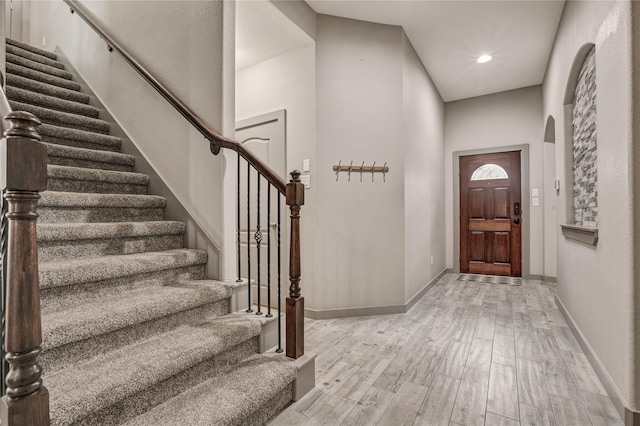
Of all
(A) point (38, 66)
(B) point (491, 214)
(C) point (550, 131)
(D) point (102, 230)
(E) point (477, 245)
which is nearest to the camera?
(D) point (102, 230)

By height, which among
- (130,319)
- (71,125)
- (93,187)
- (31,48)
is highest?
(31,48)

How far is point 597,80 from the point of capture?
193cm

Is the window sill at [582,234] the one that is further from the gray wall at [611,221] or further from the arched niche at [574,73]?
the arched niche at [574,73]

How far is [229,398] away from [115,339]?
0.56 m

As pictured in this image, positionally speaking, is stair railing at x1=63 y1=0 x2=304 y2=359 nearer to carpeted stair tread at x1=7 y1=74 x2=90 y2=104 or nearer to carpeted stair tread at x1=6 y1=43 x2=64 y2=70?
carpeted stair tread at x1=7 y1=74 x2=90 y2=104

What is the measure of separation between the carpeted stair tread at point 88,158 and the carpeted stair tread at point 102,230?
28.5 inches

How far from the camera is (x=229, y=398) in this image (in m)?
1.35

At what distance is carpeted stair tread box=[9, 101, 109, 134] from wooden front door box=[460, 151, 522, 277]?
4.93 m

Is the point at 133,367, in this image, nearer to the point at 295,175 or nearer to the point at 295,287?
the point at 295,287

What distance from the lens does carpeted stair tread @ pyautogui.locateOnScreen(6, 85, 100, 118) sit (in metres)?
2.38

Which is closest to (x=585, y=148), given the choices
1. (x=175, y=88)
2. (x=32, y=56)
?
(x=175, y=88)

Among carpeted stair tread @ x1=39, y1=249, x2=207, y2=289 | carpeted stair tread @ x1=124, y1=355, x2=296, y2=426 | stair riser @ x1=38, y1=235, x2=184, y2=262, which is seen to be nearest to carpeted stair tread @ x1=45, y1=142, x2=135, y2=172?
stair riser @ x1=38, y1=235, x2=184, y2=262

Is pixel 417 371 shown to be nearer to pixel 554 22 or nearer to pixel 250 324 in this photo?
pixel 250 324

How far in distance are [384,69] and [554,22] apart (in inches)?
68.3
